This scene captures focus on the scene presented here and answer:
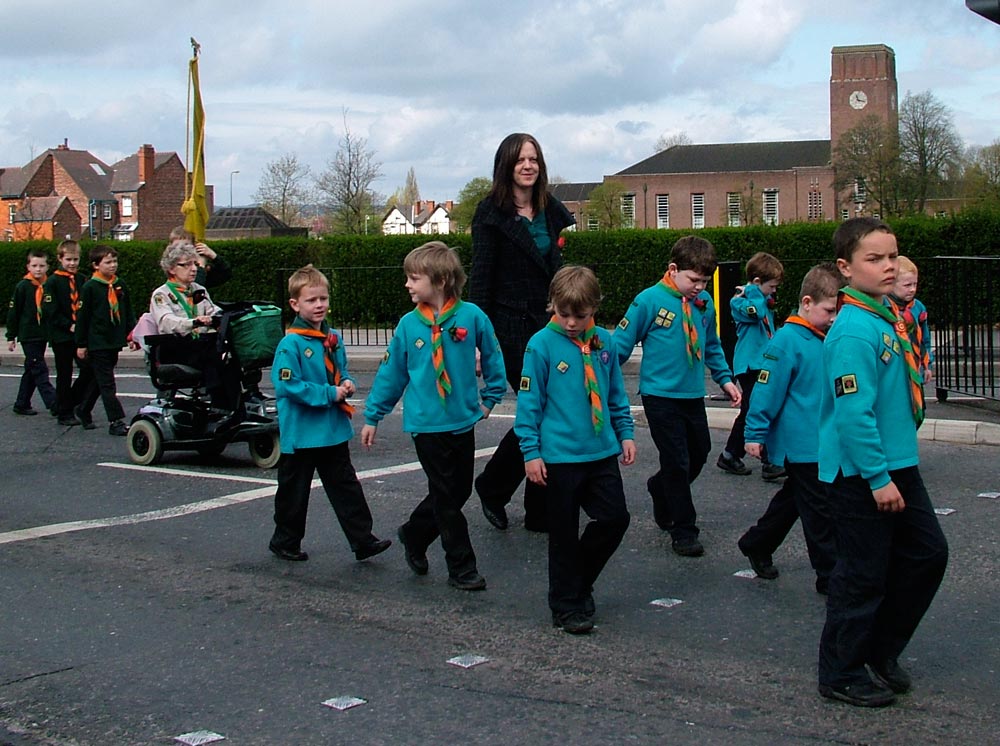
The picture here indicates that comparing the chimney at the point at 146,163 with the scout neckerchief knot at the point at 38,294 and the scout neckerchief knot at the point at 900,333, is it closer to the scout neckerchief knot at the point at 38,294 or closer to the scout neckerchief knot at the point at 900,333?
the scout neckerchief knot at the point at 38,294

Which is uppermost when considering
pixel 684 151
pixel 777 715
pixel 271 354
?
pixel 684 151

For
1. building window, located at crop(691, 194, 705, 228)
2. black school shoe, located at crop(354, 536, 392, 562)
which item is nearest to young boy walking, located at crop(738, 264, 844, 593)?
black school shoe, located at crop(354, 536, 392, 562)

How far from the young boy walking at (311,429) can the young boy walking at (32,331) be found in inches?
274

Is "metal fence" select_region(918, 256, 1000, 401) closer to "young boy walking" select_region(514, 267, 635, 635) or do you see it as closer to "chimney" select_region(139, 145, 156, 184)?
"young boy walking" select_region(514, 267, 635, 635)

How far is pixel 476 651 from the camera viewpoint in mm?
5223

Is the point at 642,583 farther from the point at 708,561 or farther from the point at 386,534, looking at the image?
the point at 386,534

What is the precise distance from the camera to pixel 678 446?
22.3 ft

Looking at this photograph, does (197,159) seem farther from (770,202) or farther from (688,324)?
(770,202)

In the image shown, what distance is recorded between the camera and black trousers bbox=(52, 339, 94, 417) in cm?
1227

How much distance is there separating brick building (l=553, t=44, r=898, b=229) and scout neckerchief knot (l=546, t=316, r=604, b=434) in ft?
370

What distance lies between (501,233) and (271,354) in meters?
3.01

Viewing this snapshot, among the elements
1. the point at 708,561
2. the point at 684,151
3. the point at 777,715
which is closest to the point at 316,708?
the point at 777,715

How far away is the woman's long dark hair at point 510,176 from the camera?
7.08 m

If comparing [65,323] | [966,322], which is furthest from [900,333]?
[65,323]
